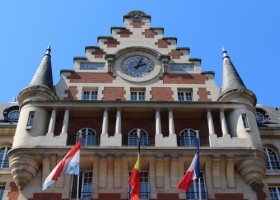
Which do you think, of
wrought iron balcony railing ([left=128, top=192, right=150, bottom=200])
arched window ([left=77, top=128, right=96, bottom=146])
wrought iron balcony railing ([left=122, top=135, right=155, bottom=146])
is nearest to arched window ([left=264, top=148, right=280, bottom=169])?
wrought iron balcony railing ([left=122, top=135, right=155, bottom=146])

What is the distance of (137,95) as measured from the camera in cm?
2827

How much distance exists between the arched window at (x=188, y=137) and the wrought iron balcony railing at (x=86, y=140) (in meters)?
4.50

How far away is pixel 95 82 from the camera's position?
93.7ft

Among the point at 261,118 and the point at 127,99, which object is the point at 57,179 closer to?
the point at 127,99

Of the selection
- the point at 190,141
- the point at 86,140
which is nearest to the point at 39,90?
the point at 86,140

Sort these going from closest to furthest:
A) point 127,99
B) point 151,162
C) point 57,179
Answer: point 57,179, point 151,162, point 127,99

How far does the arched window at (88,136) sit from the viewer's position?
83.5 ft

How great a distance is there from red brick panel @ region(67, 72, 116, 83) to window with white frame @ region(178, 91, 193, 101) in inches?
160

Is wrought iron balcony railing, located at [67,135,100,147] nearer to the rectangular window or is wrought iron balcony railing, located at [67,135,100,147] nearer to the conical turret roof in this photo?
the rectangular window

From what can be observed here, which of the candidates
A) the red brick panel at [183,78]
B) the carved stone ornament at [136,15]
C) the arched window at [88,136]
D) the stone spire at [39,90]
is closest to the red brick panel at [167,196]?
the arched window at [88,136]

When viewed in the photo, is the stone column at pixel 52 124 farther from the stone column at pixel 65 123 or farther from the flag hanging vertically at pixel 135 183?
the flag hanging vertically at pixel 135 183

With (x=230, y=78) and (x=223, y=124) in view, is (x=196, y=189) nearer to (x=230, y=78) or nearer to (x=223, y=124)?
(x=223, y=124)

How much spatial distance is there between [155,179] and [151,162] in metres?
0.86

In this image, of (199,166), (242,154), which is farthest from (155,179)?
(242,154)
